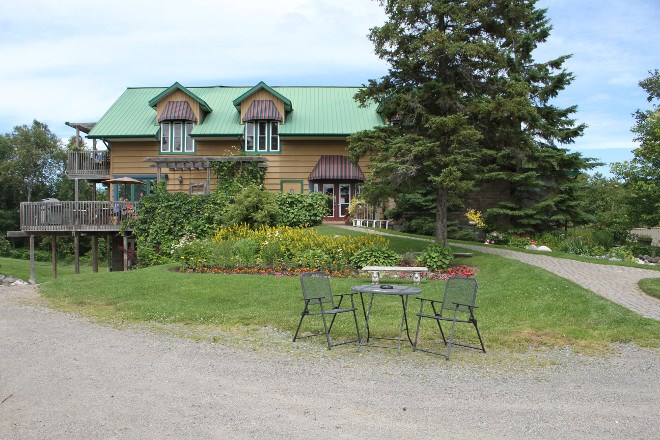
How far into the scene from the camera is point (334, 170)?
83.0ft

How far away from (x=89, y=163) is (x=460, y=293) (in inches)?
937

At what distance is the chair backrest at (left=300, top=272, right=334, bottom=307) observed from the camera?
8258mm

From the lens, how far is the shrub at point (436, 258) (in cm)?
1475

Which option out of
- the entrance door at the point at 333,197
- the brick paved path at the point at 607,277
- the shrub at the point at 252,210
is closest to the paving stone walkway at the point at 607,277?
the brick paved path at the point at 607,277

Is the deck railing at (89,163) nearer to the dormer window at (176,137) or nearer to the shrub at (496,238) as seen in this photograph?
the dormer window at (176,137)

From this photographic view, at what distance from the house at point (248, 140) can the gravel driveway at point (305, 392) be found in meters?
17.9

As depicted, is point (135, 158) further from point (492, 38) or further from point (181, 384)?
point (181, 384)

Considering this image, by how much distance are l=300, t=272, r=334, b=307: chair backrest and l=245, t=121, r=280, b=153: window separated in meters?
18.0

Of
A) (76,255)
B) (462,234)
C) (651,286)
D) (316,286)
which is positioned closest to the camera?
(316,286)

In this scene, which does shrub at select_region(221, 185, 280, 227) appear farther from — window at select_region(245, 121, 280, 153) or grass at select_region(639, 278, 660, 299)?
grass at select_region(639, 278, 660, 299)

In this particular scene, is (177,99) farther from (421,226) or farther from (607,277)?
(607,277)

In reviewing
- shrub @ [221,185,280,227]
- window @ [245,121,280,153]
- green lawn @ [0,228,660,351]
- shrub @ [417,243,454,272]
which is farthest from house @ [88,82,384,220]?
green lawn @ [0,228,660,351]

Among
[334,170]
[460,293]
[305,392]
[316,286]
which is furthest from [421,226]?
[305,392]

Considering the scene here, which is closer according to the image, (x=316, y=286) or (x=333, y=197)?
(x=316, y=286)
